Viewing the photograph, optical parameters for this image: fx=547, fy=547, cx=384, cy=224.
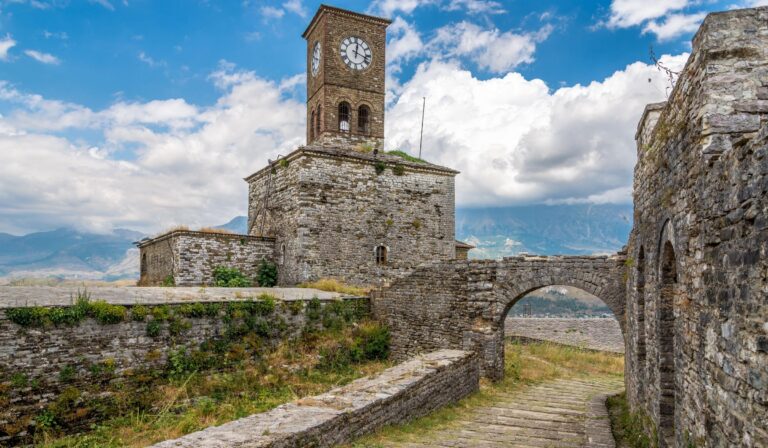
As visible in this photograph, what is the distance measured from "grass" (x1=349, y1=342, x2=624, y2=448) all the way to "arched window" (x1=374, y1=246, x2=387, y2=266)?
20.2 ft

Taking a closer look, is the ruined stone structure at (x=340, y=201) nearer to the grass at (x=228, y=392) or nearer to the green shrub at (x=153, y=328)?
the grass at (x=228, y=392)

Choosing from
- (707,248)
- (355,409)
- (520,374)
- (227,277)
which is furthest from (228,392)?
(707,248)

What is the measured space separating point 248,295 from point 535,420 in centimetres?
868

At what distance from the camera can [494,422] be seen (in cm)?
983

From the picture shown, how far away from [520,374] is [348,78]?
53.3 ft

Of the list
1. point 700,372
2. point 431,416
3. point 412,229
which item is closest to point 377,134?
point 412,229

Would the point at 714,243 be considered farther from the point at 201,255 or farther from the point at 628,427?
the point at 201,255

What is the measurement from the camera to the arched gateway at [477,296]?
13.5m

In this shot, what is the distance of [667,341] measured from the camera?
23.5 ft

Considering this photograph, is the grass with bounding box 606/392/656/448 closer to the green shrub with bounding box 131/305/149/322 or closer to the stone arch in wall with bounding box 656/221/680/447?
the stone arch in wall with bounding box 656/221/680/447

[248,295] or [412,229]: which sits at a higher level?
[412,229]

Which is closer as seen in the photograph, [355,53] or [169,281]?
[169,281]

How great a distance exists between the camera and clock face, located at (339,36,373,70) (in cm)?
2617

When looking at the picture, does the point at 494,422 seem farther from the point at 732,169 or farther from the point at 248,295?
the point at 248,295
